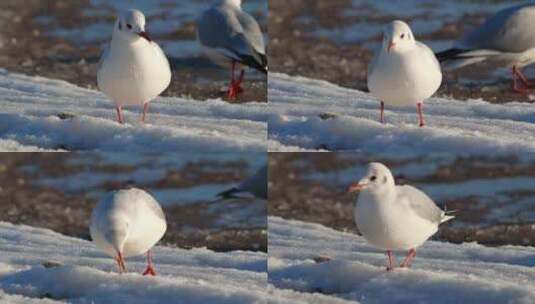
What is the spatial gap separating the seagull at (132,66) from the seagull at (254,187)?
31.3 inches

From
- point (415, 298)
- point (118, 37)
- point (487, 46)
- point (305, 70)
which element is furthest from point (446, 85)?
point (415, 298)

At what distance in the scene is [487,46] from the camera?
10320mm

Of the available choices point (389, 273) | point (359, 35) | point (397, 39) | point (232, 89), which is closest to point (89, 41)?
point (359, 35)

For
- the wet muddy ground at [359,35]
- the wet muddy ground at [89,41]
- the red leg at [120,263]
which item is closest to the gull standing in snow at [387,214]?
the red leg at [120,263]

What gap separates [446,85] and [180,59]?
6.30ft

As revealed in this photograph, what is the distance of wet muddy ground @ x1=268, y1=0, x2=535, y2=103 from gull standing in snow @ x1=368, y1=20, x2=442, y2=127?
1698 mm

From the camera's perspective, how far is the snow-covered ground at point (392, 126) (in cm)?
866

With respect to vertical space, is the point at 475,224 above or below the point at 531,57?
below

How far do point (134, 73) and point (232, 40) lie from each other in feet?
5.71

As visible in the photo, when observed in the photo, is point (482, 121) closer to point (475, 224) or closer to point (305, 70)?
point (475, 224)

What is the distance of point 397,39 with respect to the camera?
8508mm

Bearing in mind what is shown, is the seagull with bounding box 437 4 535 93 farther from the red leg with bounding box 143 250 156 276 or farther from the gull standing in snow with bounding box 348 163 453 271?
the red leg with bounding box 143 250 156 276

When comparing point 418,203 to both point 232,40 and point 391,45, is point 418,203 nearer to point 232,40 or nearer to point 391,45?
point 391,45

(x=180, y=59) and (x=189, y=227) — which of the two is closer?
(x=189, y=227)
